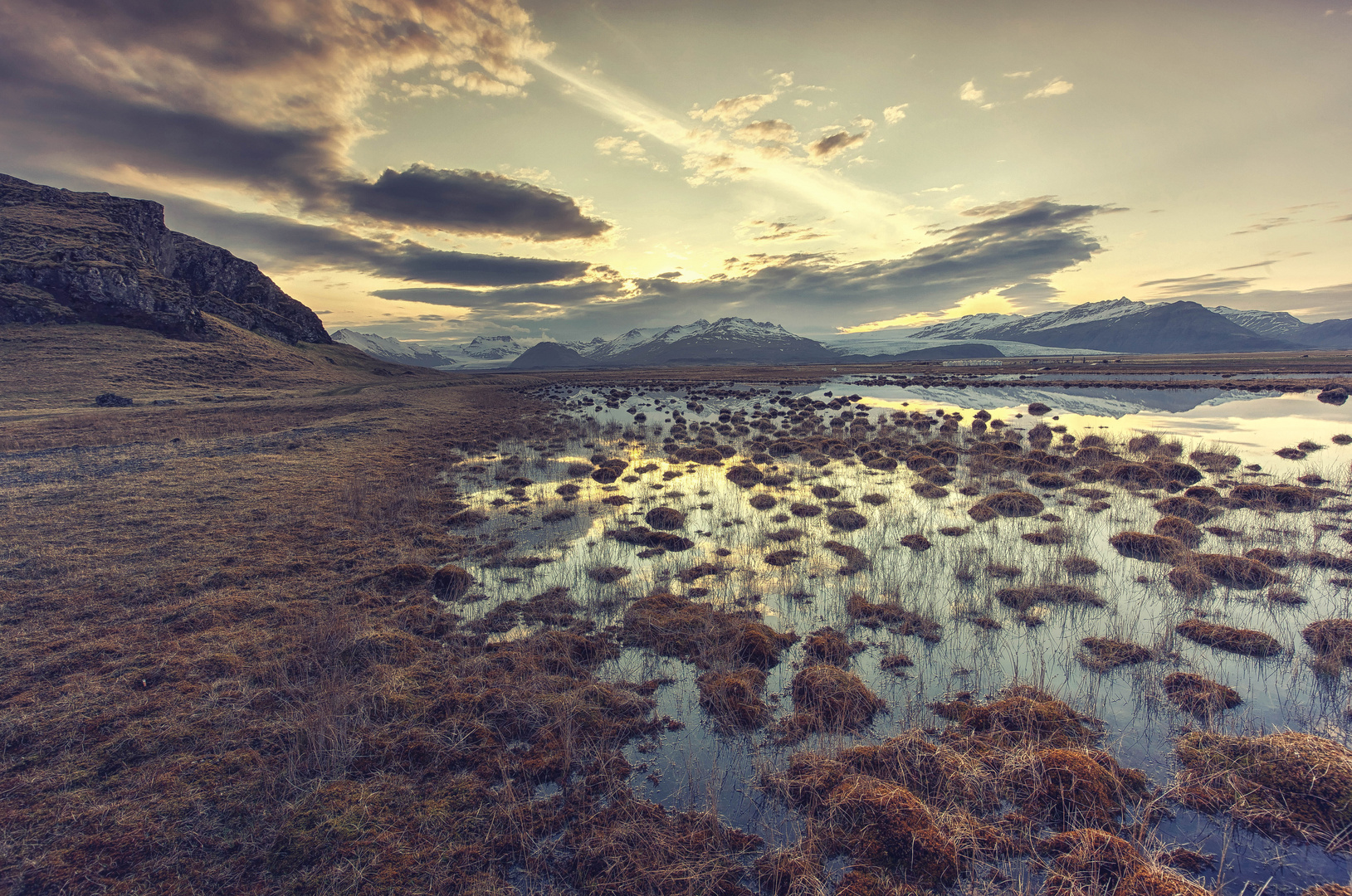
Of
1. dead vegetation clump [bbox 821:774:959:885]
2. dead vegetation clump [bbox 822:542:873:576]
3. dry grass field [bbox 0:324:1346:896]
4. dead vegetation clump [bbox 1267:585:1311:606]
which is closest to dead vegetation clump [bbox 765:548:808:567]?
dead vegetation clump [bbox 822:542:873:576]

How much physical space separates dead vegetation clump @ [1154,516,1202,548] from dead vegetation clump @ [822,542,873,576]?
8.36 m

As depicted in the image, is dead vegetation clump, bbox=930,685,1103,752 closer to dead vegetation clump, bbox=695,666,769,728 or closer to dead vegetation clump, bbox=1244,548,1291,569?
dead vegetation clump, bbox=695,666,769,728

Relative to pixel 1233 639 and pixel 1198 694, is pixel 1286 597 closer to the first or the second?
pixel 1233 639

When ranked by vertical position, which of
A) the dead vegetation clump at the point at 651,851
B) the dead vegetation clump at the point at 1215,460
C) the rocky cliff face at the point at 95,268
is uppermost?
the rocky cliff face at the point at 95,268

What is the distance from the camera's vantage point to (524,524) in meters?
16.1

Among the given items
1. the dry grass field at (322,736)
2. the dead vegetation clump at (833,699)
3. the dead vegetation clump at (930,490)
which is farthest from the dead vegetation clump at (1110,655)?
the dead vegetation clump at (930,490)

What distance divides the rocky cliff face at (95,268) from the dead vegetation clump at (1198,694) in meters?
123

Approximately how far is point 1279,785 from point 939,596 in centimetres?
539

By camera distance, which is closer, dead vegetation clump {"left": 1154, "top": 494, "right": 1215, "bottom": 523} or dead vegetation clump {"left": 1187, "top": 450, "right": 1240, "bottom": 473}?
dead vegetation clump {"left": 1154, "top": 494, "right": 1215, "bottom": 523}

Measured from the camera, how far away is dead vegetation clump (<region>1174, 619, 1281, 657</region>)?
8.29m

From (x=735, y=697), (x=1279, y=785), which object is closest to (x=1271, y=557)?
(x=1279, y=785)

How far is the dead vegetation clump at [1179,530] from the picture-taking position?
13076 millimetres

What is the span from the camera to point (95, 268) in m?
81.2

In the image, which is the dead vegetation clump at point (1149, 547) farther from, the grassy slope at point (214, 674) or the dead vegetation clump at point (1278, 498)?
the grassy slope at point (214, 674)
